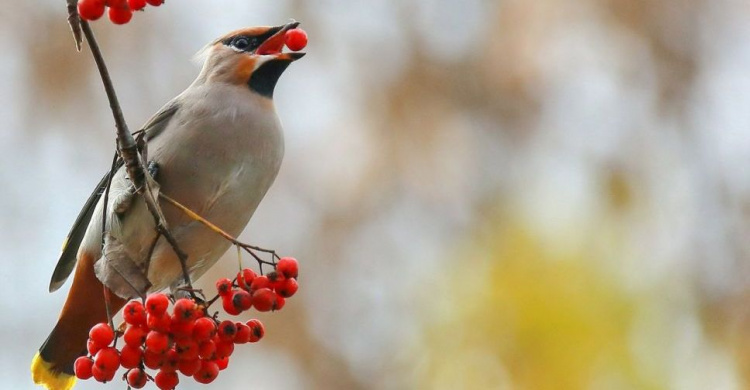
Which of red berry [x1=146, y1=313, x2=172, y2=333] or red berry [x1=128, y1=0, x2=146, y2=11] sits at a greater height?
red berry [x1=128, y1=0, x2=146, y2=11]

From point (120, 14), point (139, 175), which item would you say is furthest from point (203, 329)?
point (120, 14)

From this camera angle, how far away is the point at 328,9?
7.57 m

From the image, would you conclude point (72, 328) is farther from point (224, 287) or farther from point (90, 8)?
point (90, 8)

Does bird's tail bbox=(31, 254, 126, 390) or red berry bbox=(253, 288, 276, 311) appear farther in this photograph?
bird's tail bbox=(31, 254, 126, 390)

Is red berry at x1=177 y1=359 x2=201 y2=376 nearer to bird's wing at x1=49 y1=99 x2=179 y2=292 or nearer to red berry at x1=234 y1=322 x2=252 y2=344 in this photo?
red berry at x1=234 y1=322 x2=252 y2=344

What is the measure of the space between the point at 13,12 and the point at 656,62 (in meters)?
4.46

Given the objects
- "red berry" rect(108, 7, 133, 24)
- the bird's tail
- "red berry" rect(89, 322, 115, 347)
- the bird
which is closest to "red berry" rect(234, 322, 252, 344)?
"red berry" rect(89, 322, 115, 347)

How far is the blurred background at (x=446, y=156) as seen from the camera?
20.8 ft

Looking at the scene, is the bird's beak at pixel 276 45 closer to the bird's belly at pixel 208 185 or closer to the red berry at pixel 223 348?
the bird's belly at pixel 208 185

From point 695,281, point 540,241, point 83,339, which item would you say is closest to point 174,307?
point 83,339

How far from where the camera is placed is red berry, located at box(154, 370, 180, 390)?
2.77 m

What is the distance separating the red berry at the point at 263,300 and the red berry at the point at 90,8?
2.78 feet

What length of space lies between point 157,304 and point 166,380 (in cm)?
25

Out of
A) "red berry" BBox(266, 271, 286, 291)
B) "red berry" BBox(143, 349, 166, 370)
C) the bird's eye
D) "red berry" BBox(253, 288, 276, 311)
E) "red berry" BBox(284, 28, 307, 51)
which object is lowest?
"red berry" BBox(143, 349, 166, 370)
